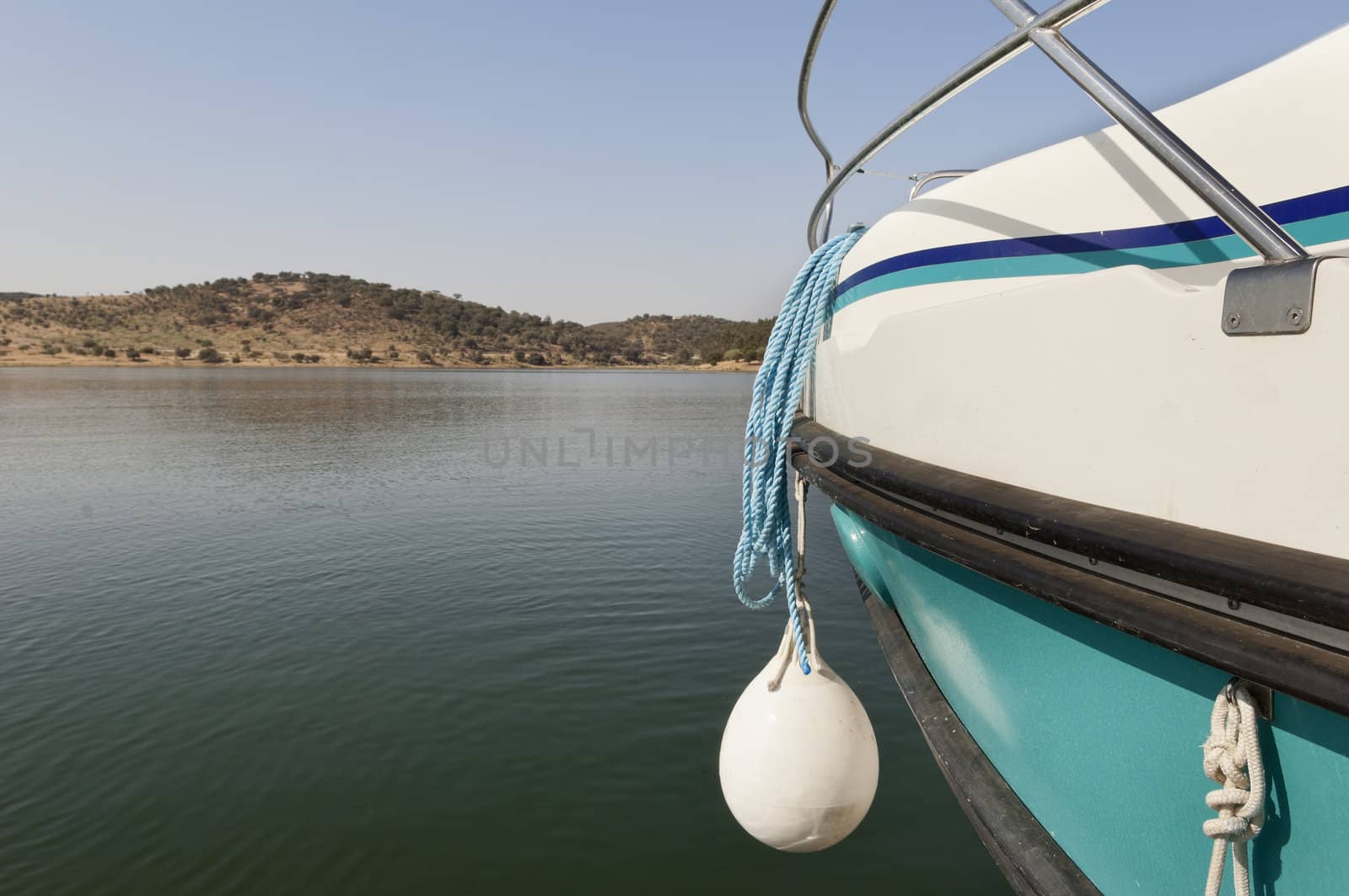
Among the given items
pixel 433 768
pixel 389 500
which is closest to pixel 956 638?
pixel 433 768

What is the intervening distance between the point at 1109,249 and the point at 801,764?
191 centimetres

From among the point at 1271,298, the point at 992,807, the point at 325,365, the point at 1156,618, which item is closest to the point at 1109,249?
the point at 1271,298

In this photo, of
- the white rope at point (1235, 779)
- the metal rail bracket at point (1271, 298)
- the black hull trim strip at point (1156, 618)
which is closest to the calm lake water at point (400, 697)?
the black hull trim strip at point (1156, 618)

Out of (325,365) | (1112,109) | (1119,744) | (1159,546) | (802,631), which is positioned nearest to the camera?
(1159,546)

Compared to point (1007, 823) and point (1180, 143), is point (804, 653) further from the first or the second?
point (1180, 143)

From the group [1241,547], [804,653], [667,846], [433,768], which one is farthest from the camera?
[433,768]

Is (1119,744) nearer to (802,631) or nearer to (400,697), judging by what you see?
(802,631)

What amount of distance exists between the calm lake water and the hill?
181 feet

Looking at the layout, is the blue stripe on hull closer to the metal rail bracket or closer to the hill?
the metal rail bracket

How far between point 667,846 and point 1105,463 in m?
3.22

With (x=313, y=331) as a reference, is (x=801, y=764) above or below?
below

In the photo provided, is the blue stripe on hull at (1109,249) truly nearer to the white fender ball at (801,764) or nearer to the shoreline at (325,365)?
the white fender ball at (801,764)

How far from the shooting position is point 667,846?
13.1ft

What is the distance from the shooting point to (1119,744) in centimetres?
192
